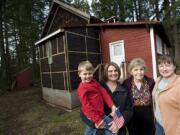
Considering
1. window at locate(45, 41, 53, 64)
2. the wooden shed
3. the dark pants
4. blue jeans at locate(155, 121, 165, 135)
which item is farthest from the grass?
blue jeans at locate(155, 121, 165, 135)

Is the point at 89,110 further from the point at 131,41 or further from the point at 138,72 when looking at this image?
the point at 131,41

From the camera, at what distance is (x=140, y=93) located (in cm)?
301

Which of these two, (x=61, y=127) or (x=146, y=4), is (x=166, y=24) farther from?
(x=61, y=127)

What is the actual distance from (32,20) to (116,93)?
23.0m

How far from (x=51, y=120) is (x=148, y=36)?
5.80m

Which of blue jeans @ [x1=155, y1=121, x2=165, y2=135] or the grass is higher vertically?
blue jeans @ [x1=155, y1=121, x2=165, y2=135]

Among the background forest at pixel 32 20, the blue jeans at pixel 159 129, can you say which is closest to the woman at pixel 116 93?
the blue jeans at pixel 159 129

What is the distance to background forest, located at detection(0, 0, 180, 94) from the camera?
20.5 metres

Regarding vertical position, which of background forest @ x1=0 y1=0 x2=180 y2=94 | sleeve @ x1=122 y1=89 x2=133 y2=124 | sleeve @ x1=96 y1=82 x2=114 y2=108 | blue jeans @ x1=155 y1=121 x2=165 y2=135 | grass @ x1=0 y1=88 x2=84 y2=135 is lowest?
grass @ x1=0 y1=88 x2=84 y2=135

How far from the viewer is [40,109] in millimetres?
11656

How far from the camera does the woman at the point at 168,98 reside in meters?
2.43

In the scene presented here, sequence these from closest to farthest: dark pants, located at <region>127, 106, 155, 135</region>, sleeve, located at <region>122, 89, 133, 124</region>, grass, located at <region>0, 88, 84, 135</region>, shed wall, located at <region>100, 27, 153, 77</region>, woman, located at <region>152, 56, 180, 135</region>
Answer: woman, located at <region>152, 56, 180, 135</region>
sleeve, located at <region>122, 89, 133, 124</region>
dark pants, located at <region>127, 106, 155, 135</region>
grass, located at <region>0, 88, 84, 135</region>
shed wall, located at <region>100, 27, 153, 77</region>

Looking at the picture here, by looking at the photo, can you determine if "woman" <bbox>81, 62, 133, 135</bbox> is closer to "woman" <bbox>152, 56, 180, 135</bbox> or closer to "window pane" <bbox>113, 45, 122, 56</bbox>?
"woman" <bbox>152, 56, 180, 135</bbox>

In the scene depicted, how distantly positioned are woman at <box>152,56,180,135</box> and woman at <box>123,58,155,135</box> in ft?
0.54
